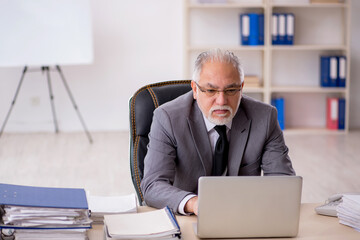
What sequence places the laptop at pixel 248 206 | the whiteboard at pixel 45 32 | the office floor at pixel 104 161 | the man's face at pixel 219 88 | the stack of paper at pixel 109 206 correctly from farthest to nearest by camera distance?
the whiteboard at pixel 45 32 → the office floor at pixel 104 161 → the man's face at pixel 219 88 → the stack of paper at pixel 109 206 → the laptop at pixel 248 206

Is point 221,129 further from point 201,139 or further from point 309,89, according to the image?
point 309,89

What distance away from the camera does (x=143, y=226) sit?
5.45 feet

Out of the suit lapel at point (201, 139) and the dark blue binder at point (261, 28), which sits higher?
the dark blue binder at point (261, 28)

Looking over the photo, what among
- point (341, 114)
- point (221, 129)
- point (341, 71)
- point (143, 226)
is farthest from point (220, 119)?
point (341, 114)

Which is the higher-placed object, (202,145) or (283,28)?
(283,28)

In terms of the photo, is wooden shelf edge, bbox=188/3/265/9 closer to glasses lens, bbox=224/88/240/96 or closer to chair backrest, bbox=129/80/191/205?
chair backrest, bbox=129/80/191/205

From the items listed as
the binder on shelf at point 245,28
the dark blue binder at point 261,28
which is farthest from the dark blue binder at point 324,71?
the binder on shelf at point 245,28

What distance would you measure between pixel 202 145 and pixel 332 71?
13.7 feet

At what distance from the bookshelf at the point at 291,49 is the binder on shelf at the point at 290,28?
0.09 metres

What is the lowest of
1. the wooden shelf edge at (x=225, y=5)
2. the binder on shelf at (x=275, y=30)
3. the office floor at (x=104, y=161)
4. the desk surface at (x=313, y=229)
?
the office floor at (x=104, y=161)

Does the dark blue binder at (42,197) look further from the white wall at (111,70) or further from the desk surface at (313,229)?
the white wall at (111,70)

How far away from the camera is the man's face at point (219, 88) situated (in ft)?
6.89

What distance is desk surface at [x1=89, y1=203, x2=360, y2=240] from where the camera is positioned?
1.67m

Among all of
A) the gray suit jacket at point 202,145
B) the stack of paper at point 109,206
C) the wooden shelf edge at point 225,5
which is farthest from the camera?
the wooden shelf edge at point 225,5
